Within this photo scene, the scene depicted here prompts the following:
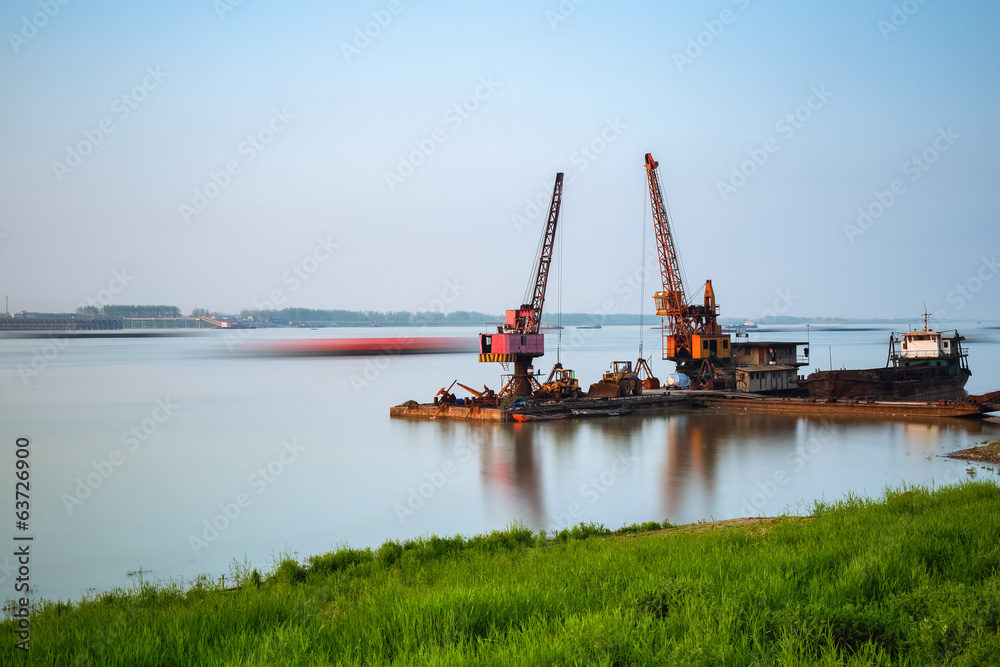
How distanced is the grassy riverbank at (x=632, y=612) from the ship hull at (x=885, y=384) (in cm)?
3386

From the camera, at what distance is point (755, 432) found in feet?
110

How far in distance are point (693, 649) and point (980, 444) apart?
2718cm

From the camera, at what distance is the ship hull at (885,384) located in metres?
42.3

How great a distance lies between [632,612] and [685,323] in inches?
1708

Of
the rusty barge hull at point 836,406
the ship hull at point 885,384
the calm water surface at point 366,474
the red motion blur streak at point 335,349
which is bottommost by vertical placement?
the calm water surface at point 366,474

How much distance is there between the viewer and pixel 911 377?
4716 cm

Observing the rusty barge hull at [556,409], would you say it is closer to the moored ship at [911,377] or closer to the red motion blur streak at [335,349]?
the moored ship at [911,377]

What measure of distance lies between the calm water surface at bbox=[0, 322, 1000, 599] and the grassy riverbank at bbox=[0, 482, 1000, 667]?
614 centimetres

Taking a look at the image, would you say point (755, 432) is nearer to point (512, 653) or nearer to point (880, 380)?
point (880, 380)

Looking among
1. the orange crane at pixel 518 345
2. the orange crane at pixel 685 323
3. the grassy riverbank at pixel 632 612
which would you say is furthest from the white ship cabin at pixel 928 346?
the grassy riverbank at pixel 632 612

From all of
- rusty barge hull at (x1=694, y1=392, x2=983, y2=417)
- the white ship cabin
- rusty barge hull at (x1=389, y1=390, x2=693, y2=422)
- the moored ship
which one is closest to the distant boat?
rusty barge hull at (x1=389, y1=390, x2=693, y2=422)

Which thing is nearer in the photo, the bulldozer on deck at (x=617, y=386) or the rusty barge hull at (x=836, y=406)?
the rusty barge hull at (x=836, y=406)

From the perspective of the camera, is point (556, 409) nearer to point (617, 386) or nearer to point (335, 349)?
point (617, 386)

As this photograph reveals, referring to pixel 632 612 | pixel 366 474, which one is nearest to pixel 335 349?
pixel 366 474
